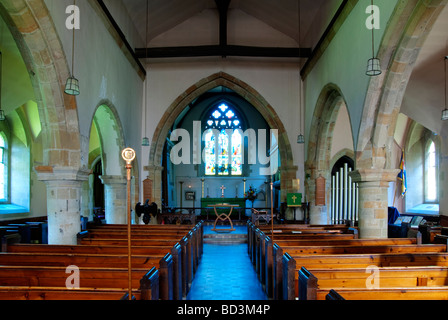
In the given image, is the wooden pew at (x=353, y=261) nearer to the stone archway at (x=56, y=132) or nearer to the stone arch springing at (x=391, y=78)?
the stone arch springing at (x=391, y=78)

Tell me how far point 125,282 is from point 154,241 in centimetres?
211

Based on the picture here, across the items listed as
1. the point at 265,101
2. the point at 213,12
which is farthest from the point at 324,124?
the point at 213,12

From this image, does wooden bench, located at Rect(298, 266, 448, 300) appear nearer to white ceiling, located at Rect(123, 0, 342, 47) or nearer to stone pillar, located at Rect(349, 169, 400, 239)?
stone pillar, located at Rect(349, 169, 400, 239)

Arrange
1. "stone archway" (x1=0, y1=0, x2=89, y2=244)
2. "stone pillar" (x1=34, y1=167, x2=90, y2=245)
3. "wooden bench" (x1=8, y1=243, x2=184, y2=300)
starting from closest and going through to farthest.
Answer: "wooden bench" (x1=8, y1=243, x2=184, y2=300) → "stone archway" (x1=0, y1=0, x2=89, y2=244) → "stone pillar" (x1=34, y1=167, x2=90, y2=245)

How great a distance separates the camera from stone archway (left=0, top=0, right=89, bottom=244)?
227 inches

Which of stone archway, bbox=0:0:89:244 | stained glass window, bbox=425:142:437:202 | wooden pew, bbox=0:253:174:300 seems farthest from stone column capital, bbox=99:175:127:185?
stained glass window, bbox=425:142:437:202

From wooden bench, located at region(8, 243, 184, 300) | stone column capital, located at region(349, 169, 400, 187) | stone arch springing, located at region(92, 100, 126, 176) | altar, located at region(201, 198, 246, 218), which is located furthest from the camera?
altar, located at region(201, 198, 246, 218)

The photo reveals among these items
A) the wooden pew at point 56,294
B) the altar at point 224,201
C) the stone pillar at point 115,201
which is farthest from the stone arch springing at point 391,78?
the altar at point 224,201

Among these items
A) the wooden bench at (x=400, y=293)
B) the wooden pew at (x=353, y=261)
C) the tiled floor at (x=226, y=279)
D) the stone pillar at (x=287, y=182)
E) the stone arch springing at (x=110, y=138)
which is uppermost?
the stone arch springing at (x=110, y=138)

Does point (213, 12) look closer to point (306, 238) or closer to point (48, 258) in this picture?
point (306, 238)

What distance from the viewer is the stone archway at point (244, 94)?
12211mm

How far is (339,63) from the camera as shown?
27.9ft

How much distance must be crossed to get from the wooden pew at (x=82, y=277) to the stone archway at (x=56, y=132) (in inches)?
114

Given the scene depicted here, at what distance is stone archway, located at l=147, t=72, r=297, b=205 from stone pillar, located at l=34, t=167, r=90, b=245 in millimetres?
5826
